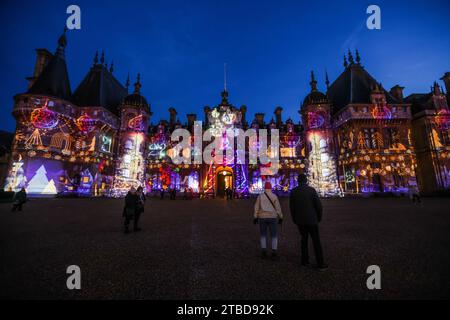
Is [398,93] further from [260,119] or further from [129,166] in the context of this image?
[129,166]

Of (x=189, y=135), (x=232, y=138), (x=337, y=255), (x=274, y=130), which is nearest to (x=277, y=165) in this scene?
(x=274, y=130)

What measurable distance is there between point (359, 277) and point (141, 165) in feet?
99.7

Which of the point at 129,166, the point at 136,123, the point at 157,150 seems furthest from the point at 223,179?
the point at 136,123

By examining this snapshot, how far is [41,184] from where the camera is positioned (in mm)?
23109

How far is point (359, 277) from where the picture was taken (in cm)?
321

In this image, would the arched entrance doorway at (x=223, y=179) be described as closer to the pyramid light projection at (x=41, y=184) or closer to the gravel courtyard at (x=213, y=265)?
the pyramid light projection at (x=41, y=184)

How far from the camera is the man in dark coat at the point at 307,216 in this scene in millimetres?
3570

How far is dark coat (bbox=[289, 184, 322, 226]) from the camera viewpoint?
12.0 ft

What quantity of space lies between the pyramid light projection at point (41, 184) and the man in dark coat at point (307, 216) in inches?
1187

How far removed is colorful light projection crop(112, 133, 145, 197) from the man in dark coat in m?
28.3

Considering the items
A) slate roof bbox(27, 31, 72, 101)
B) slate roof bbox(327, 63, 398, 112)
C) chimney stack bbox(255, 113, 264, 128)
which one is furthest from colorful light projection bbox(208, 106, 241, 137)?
slate roof bbox(27, 31, 72, 101)

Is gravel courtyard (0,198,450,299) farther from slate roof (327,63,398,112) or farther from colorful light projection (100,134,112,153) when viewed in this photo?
slate roof (327,63,398,112)

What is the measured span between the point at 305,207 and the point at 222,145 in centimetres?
2569

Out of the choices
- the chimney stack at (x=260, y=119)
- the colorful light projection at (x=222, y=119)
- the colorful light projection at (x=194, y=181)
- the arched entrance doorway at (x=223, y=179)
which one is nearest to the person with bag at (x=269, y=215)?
the arched entrance doorway at (x=223, y=179)
